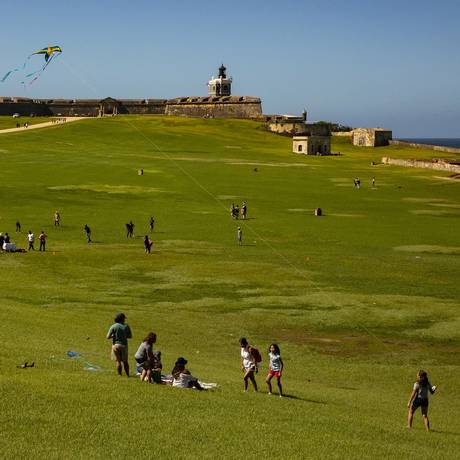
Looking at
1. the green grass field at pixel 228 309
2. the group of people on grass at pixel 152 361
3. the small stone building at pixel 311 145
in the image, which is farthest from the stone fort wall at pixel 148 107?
the group of people on grass at pixel 152 361

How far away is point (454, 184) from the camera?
8894 centimetres

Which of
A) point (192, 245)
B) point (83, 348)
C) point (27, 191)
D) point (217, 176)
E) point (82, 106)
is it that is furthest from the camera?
point (82, 106)

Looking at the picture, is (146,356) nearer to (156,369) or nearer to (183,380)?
(156,369)

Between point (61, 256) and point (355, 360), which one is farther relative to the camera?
point (61, 256)

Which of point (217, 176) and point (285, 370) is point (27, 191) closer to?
point (217, 176)

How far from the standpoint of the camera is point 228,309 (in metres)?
33.6

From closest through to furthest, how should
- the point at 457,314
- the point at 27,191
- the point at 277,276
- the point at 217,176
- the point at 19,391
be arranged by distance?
the point at 19,391 → the point at 457,314 → the point at 277,276 → the point at 27,191 → the point at 217,176

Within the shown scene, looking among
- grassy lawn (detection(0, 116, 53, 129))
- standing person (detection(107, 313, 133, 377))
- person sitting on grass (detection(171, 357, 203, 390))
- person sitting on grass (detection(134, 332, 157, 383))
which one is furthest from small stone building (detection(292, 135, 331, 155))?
person sitting on grass (detection(134, 332, 157, 383))

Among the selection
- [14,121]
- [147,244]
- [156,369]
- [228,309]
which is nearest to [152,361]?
[156,369]

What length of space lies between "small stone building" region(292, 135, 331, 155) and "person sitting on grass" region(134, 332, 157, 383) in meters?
104

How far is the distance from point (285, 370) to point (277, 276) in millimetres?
15428

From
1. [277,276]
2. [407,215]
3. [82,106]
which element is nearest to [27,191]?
[407,215]

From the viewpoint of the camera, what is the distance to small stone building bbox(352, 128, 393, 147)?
484 ft

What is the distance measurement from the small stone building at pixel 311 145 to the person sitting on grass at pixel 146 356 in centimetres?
10434
